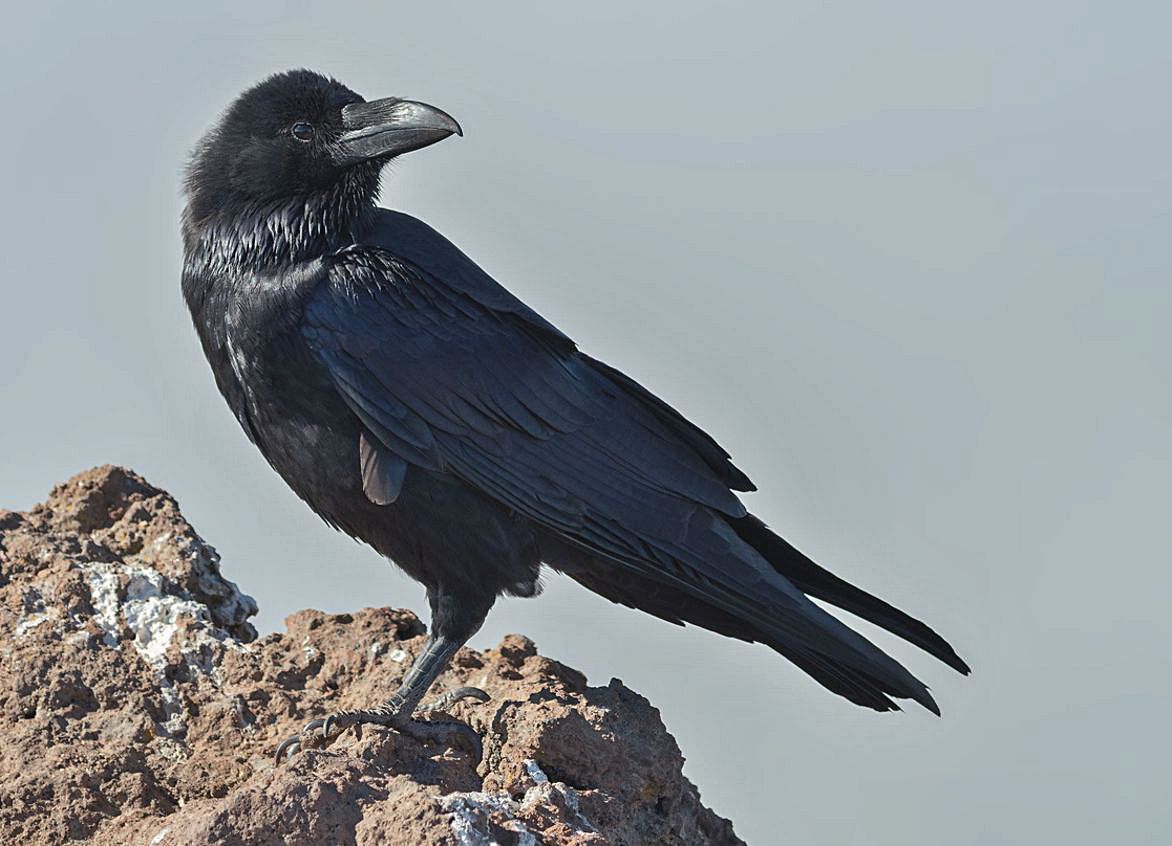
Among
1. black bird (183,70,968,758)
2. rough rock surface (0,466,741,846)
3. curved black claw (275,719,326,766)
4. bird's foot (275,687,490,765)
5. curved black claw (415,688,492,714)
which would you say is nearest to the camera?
rough rock surface (0,466,741,846)

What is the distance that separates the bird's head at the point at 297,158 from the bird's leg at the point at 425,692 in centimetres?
140

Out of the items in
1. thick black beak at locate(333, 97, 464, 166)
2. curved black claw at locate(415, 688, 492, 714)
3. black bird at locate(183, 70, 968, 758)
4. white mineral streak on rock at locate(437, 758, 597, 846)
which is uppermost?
thick black beak at locate(333, 97, 464, 166)

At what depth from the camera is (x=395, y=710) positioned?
208 inches

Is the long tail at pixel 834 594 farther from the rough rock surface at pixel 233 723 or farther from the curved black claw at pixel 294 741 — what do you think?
the curved black claw at pixel 294 741

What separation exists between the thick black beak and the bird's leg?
1626 mm

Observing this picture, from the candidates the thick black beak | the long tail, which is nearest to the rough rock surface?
the long tail

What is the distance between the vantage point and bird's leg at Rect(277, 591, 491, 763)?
16.7ft

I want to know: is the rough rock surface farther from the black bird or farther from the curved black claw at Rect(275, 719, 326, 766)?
the black bird

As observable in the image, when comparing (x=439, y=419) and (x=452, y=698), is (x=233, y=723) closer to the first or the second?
(x=452, y=698)

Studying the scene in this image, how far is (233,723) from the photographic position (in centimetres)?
548

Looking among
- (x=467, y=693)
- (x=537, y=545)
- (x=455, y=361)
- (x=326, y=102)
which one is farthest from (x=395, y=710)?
(x=326, y=102)

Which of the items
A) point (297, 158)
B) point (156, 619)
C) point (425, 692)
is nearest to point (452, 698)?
point (425, 692)

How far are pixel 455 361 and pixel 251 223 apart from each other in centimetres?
89

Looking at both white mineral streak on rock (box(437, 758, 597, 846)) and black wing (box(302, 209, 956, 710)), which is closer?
white mineral streak on rock (box(437, 758, 597, 846))
